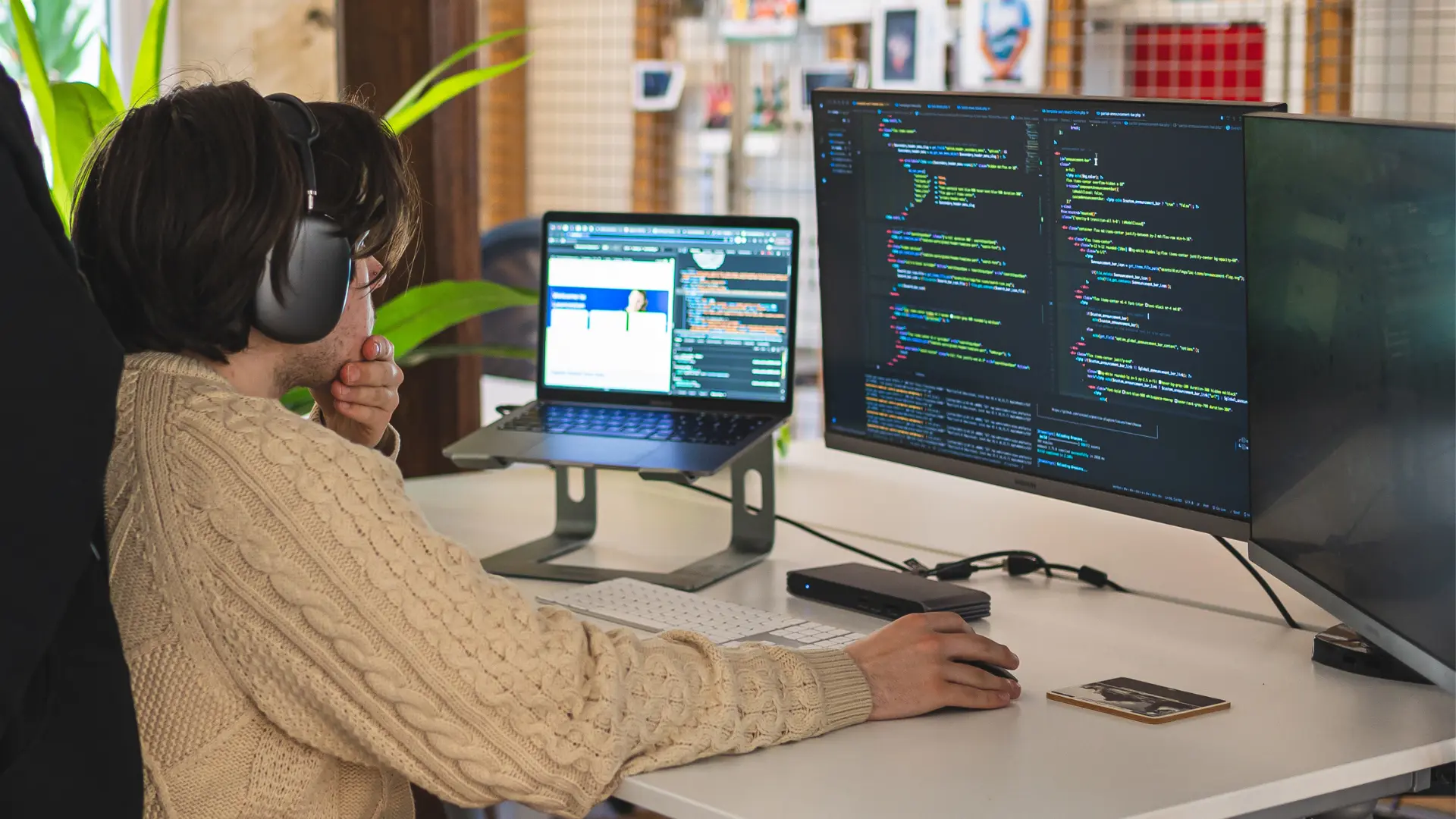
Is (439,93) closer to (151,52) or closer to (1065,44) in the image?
(151,52)

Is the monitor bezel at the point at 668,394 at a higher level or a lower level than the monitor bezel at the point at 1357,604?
higher

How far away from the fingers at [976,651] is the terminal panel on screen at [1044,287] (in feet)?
0.95

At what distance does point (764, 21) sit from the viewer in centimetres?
378

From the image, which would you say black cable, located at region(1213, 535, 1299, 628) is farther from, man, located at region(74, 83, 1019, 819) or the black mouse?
man, located at region(74, 83, 1019, 819)

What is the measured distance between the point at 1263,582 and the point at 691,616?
57 cm

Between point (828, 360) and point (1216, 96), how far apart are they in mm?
2178

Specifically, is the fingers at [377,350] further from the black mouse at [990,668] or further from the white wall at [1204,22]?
the white wall at [1204,22]

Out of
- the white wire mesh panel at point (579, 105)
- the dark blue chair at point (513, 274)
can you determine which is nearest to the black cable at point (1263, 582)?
the dark blue chair at point (513, 274)

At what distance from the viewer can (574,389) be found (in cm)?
181

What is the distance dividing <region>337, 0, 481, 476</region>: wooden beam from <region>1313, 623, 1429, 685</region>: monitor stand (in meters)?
1.42

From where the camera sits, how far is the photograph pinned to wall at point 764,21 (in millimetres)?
3750

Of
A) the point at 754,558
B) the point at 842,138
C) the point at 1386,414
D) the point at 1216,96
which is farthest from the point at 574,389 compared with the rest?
the point at 1216,96

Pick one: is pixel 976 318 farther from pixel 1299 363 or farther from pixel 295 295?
pixel 295 295

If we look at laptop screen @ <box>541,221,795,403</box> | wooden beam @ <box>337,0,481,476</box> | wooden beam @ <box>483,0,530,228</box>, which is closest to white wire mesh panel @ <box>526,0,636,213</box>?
wooden beam @ <box>483,0,530,228</box>
